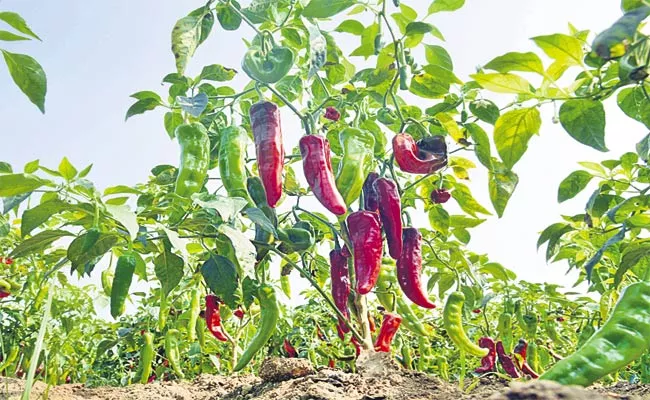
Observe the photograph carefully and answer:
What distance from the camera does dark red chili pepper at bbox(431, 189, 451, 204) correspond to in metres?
2.67

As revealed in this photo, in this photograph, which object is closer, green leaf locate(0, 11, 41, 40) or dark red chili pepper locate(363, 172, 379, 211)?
green leaf locate(0, 11, 41, 40)

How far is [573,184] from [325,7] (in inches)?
49.4

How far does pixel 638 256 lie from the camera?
164 cm

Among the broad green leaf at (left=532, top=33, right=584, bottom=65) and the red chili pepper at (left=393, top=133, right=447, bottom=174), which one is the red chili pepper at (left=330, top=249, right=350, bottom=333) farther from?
the broad green leaf at (left=532, top=33, right=584, bottom=65)

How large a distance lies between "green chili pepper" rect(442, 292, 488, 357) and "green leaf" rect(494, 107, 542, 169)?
1268 millimetres

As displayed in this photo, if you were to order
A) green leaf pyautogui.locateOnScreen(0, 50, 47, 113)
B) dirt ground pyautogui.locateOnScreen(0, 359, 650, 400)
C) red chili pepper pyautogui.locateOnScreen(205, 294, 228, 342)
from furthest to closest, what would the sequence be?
1. red chili pepper pyautogui.locateOnScreen(205, 294, 228, 342)
2. dirt ground pyautogui.locateOnScreen(0, 359, 650, 400)
3. green leaf pyautogui.locateOnScreen(0, 50, 47, 113)

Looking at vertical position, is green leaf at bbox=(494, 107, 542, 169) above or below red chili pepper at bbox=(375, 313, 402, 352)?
above

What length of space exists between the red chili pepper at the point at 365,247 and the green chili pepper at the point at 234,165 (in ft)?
1.59

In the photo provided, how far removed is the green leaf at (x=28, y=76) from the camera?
69.4 inches

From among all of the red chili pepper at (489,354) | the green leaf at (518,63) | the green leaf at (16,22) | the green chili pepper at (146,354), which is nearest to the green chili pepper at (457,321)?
the red chili pepper at (489,354)

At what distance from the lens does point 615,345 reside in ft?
4.34

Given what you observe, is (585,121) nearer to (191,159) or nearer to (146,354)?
(191,159)

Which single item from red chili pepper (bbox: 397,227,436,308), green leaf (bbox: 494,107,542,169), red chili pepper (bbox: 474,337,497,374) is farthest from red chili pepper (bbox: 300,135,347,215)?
red chili pepper (bbox: 474,337,497,374)

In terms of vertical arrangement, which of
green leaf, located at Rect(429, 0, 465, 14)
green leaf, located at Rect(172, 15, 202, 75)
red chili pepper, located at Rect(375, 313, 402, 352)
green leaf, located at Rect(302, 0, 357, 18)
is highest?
green leaf, located at Rect(429, 0, 465, 14)
